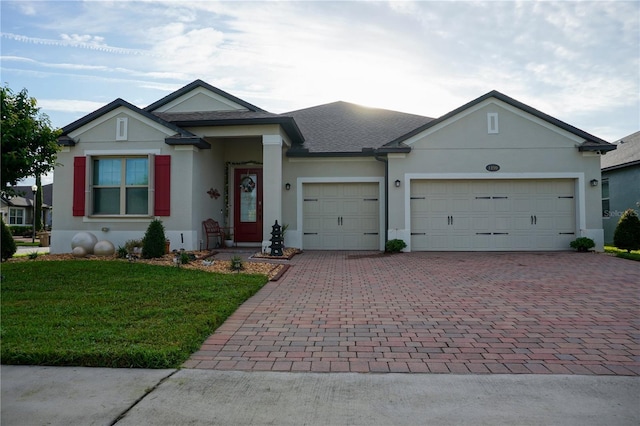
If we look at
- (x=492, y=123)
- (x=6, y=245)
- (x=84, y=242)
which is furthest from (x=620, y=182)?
(x=6, y=245)

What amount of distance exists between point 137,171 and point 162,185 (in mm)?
923

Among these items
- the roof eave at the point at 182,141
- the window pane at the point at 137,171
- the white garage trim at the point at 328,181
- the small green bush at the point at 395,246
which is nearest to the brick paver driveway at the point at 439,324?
the small green bush at the point at 395,246

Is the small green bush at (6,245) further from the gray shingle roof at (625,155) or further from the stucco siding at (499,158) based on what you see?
the gray shingle roof at (625,155)

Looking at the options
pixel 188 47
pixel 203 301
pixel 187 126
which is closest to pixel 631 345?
pixel 203 301

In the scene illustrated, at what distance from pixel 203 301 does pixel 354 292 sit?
251cm

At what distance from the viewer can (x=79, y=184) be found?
1194 centimetres

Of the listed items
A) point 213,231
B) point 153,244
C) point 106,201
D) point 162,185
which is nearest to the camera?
point 153,244

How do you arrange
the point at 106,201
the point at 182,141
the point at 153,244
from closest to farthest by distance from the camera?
the point at 153,244 < the point at 182,141 < the point at 106,201

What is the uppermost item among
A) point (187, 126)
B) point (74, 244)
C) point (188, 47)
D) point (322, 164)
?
point (188, 47)

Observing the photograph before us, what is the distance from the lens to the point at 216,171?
13742 millimetres

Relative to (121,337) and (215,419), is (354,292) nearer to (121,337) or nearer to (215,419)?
(121,337)

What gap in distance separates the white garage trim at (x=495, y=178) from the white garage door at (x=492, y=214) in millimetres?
190

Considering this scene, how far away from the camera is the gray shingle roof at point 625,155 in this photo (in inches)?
688

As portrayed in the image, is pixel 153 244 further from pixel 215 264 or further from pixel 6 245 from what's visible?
pixel 6 245
